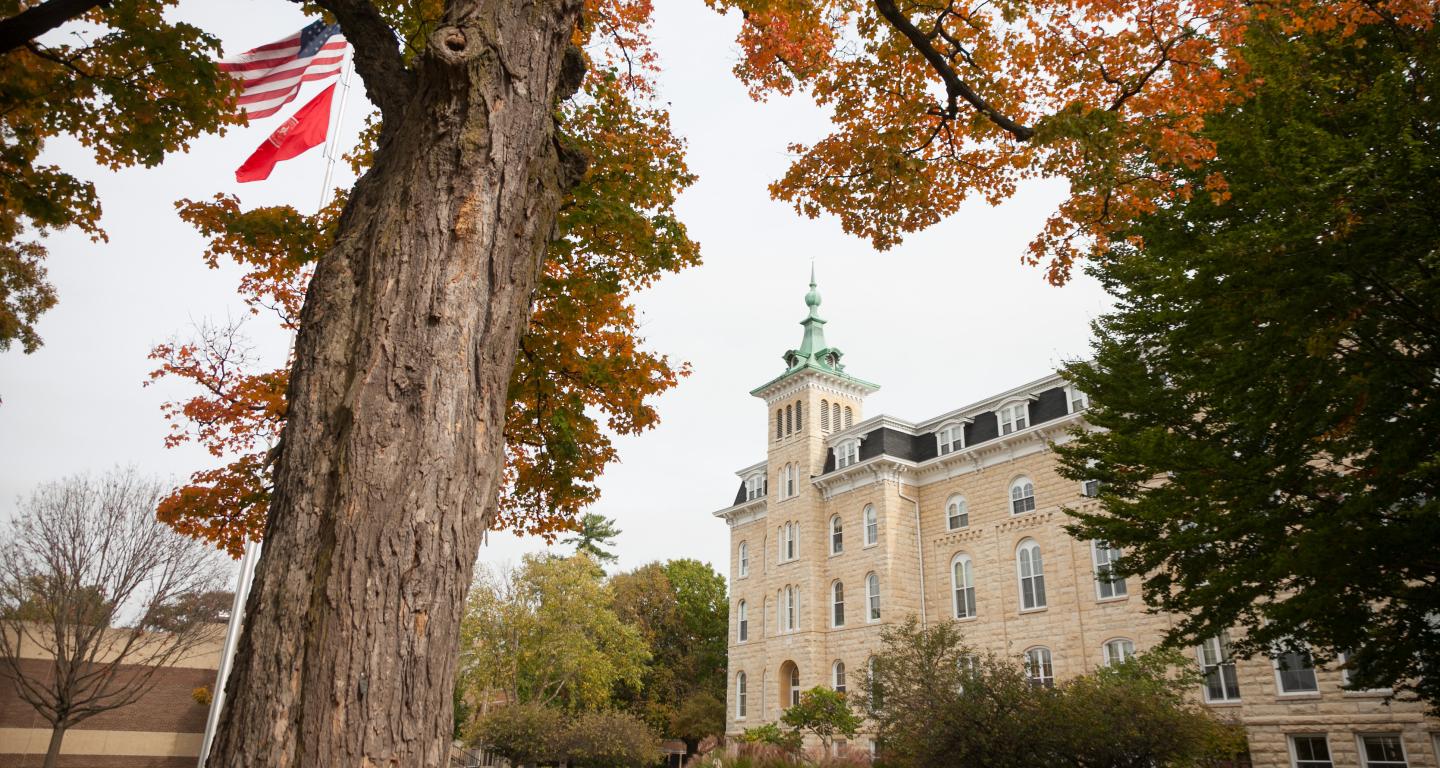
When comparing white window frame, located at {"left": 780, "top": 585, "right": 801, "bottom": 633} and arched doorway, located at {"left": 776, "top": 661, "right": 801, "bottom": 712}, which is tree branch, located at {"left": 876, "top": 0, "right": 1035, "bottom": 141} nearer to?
white window frame, located at {"left": 780, "top": 585, "right": 801, "bottom": 633}

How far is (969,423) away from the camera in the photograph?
32906 millimetres

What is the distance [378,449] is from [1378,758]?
2477cm

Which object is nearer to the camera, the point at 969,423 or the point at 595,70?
the point at 595,70

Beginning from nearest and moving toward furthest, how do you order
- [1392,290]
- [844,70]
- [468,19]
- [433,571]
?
1. [433,571]
2. [468,19]
3. [844,70]
4. [1392,290]

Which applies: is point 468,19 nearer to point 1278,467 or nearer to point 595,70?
point 595,70

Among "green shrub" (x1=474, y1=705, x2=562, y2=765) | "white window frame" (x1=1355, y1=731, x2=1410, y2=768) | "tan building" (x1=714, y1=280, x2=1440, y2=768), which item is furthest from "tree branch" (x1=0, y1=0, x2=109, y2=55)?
"green shrub" (x1=474, y1=705, x2=562, y2=765)

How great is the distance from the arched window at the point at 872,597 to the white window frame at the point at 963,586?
10.7ft

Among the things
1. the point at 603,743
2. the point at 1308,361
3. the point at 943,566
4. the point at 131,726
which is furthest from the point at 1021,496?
the point at 131,726

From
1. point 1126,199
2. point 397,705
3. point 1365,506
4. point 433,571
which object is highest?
point 1126,199

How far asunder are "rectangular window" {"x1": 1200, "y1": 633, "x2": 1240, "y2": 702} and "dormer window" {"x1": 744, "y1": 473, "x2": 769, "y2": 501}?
22.7 m

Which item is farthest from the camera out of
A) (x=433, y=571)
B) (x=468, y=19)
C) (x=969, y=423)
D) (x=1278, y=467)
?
(x=969, y=423)

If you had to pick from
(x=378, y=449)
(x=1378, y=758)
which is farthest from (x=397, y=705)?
(x=1378, y=758)

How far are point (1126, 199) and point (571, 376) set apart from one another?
6792 mm

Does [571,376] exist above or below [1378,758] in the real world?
above
